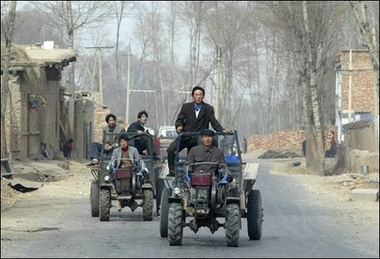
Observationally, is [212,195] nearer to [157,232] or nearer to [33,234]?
[157,232]

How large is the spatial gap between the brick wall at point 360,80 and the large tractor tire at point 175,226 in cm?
5958

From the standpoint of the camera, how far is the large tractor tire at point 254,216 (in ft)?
50.3

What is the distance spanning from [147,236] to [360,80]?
59.4 m

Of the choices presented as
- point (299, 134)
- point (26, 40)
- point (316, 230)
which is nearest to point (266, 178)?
point (316, 230)

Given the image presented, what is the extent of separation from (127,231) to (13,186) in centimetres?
916

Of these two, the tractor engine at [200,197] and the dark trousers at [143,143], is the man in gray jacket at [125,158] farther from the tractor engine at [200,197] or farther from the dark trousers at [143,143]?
the tractor engine at [200,197]

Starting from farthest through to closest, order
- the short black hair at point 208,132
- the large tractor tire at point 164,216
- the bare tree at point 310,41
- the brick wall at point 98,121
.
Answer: the brick wall at point 98,121 < the bare tree at point 310,41 < the large tractor tire at point 164,216 < the short black hair at point 208,132

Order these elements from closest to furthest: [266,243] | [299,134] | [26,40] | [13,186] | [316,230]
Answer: [266,243]
[316,230]
[13,186]
[299,134]
[26,40]

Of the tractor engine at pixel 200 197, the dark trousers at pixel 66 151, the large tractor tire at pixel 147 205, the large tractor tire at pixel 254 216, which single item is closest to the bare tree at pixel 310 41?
the dark trousers at pixel 66 151

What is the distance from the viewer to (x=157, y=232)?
53.3 feet

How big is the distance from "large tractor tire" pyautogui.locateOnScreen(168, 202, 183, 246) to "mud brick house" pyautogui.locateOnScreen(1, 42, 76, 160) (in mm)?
15564

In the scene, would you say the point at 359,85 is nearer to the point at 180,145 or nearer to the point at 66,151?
the point at 66,151

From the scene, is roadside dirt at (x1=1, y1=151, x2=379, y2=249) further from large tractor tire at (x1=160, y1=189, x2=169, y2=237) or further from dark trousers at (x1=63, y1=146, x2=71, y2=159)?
dark trousers at (x1=63, y1=146, x2=71, y2=159)

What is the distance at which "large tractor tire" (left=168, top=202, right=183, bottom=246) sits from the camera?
14148 mm
